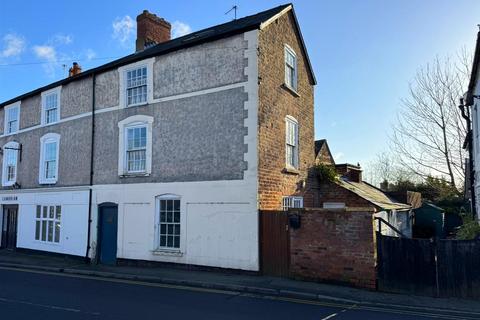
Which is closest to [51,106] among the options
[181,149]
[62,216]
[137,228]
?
[62,216]

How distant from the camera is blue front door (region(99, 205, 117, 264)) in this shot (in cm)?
1587

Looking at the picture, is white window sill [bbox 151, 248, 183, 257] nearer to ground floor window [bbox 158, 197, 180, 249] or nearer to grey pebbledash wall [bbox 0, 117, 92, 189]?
ground floor window [bbox 158, 197, 180, 249]

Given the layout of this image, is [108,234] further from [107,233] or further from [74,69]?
[74,69]

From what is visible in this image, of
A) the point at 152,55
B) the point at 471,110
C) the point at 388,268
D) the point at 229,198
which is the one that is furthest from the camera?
the point at 471,110

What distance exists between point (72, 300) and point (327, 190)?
11637mm

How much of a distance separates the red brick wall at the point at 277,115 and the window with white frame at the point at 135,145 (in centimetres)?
452

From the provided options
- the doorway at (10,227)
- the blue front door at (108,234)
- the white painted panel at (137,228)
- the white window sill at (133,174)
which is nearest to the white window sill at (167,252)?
the white painted panel at (137,228)

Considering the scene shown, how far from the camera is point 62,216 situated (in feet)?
58.7

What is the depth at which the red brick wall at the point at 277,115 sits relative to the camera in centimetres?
1324

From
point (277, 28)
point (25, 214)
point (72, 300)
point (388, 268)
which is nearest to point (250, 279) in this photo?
point (388, 268)

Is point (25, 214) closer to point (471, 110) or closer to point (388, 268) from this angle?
point (388, 268)

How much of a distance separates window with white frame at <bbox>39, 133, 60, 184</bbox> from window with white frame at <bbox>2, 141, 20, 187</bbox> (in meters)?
2.77

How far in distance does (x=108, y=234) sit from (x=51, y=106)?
7.52m

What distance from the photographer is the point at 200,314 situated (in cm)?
820
